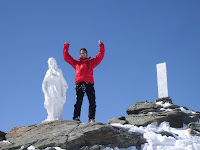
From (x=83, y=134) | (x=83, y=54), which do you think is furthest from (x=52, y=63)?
(x=83, y=134)

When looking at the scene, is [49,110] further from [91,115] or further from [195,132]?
[195,132]

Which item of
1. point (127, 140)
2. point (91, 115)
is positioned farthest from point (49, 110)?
point (127, 140)

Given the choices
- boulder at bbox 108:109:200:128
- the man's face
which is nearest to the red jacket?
the man's face

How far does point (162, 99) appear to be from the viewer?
12.4 m

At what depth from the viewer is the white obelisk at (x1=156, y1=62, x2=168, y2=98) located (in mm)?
12617

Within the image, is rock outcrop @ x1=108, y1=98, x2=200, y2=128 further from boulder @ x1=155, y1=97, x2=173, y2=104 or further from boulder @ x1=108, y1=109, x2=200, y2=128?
boulder @ x1=155, y1=97, x2=173, y2=104

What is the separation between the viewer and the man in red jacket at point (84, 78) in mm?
9219

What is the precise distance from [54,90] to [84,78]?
1932mm

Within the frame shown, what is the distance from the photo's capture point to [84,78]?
30.4ft

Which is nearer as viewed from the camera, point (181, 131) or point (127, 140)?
point (127, 140)

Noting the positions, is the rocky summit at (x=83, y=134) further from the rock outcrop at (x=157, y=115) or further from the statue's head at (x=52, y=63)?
the statue's head at (x=52, y=63)

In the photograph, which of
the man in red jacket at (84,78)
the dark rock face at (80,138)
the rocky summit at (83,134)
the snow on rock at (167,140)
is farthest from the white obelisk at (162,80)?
the dark rock face at (80,138)

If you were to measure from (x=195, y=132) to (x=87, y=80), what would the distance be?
3810mm

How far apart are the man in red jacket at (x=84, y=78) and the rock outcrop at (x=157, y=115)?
1402 mm
